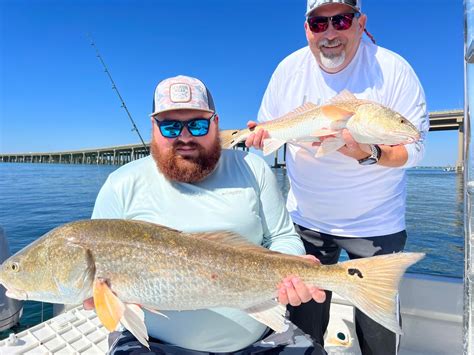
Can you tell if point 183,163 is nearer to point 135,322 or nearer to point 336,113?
point 135,322

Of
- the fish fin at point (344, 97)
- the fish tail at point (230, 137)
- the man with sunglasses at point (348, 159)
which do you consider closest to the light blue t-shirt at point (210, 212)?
the fish tail at point (230, 137)

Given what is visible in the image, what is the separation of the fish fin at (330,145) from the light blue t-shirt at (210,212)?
1.42 ft

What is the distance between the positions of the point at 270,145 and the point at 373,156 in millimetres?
935

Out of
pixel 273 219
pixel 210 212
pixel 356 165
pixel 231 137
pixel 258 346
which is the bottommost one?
pixel 258 346

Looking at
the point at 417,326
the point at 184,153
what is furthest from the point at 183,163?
the point at 417,326

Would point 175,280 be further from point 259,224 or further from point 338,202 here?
point 338,202

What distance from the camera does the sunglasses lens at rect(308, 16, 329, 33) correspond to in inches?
115

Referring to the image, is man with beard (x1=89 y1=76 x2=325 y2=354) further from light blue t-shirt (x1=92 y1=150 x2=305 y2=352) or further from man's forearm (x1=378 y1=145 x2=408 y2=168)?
man's forearm (x1=378 y1=145 x2=408 y2=168)

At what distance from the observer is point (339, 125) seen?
287 centimetres

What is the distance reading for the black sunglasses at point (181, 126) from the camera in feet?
8.60

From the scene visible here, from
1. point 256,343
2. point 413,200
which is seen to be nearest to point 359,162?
point 256,343

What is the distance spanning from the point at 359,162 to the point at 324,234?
796 mm

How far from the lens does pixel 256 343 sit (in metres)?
2.57

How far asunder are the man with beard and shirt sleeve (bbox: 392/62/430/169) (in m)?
1.22
